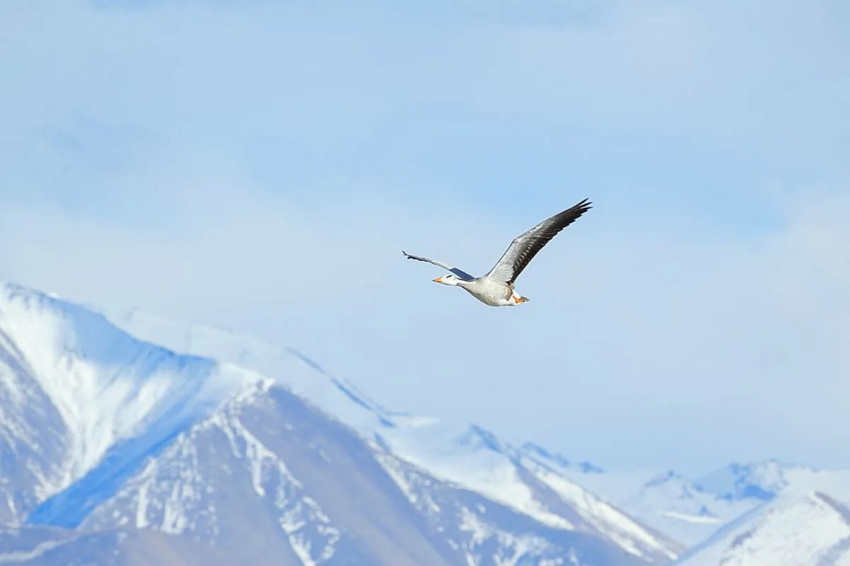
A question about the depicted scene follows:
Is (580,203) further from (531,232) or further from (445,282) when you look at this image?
(445,282)

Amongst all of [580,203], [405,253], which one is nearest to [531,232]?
[580,203]

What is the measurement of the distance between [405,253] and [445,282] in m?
2.70

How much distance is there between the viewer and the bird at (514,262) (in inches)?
3169

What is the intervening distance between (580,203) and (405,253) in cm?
979

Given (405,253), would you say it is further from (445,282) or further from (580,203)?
(580,203)

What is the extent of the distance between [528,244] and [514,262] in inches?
37.8

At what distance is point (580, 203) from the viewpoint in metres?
80.1

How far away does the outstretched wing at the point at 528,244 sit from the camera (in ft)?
264

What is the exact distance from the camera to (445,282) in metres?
85.1

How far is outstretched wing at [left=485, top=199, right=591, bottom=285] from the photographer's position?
264 ft

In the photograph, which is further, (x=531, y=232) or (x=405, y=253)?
(x=405, y=253)

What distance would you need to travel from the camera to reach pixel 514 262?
81.7m

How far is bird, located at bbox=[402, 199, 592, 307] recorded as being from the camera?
80.5 m

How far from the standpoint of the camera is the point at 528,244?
81.3 meters
